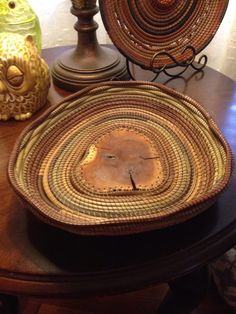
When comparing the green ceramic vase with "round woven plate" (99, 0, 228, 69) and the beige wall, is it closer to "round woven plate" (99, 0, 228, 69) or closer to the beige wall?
"round woven plate" (99, 0, 228, 69)

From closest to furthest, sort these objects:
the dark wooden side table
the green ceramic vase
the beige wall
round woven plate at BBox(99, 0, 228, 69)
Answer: the dark wooden side table < round woven plate at BBox(99, 0, 228, 69) < the green ceramic vase < the beige wall

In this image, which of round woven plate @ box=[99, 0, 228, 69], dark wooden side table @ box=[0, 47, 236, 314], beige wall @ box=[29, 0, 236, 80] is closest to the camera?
dark wooden side table @ box=[0, 47, 236, 314]

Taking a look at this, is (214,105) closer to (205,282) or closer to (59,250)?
(205,282)

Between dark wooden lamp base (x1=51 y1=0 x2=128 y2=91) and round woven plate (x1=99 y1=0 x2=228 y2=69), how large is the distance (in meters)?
0.05

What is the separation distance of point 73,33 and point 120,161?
2.77 feet

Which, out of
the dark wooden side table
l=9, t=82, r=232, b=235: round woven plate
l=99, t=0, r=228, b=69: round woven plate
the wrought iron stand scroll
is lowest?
the dark wooden side table

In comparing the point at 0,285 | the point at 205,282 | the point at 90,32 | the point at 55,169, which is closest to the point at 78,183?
the point at 55,169

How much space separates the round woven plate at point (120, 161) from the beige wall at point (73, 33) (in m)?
0.55

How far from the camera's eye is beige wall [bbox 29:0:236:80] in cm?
103

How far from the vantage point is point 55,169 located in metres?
0.51

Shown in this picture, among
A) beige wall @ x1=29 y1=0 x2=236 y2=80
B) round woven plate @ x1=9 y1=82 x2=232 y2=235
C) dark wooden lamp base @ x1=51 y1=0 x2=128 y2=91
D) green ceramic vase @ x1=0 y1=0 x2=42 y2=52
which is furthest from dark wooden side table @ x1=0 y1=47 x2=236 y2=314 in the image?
beige wall @ x1=29 y1=0 x2=236 y2=80

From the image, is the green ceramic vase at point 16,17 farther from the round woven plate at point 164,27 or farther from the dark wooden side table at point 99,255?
the dark wooden side table at point 99,255

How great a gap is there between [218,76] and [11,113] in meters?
0.44

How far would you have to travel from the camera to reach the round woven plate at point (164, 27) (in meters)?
0.70
